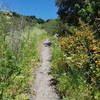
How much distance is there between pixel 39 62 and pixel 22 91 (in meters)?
3.83

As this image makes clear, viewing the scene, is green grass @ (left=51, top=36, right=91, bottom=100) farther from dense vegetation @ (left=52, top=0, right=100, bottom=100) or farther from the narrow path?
the narrow path

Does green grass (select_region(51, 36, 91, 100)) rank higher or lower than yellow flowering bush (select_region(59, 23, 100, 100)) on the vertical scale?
lower

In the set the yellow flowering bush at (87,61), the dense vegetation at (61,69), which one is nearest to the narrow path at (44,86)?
the dense vegetation at (61,69)

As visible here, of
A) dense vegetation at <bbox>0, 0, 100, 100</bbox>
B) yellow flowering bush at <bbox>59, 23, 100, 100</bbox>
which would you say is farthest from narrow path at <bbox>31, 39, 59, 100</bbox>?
yellow flowering bush at <bbox>59, 23, 100, 100</bbox>

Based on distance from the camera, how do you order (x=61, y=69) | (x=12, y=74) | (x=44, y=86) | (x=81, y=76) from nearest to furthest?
1. (x=81, y=76)
2. (x=12, y=74)
3. (x=44, y=86)
4. (x=61, y=69)

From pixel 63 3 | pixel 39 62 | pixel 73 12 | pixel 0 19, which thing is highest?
pixel 63 3

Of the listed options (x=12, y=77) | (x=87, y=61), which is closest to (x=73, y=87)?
Result: (x=87, y=61)

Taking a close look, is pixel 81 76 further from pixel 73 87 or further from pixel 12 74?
pixel 12 74

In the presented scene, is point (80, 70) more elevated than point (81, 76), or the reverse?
point (80, 70)

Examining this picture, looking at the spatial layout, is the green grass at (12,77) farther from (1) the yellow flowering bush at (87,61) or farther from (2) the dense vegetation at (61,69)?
(1) the yellow flowering bush at (87,61)

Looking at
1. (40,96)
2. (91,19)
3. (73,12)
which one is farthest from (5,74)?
(73,12)

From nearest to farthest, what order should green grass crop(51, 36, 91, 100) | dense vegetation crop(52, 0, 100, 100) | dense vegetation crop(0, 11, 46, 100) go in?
green grass crop(51, 36, 91, 100) < dense vegetation crop(52, 0, 100, 100) < dense vegetation crop(0, 11, 46, 100)

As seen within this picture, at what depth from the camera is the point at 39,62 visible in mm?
9211

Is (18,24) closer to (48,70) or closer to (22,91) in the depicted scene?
(48,70)
